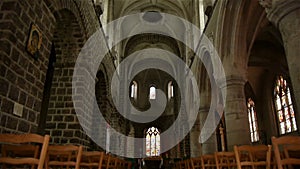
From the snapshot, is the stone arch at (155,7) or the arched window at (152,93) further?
the arched window at (152,93)

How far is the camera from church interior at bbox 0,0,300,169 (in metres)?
3.64

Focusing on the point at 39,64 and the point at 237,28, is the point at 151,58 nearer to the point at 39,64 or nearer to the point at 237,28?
the point at 237,28

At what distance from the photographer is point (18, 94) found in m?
3.56

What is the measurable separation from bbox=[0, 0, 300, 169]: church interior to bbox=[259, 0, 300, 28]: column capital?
15mm

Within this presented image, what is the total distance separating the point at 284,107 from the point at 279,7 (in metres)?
9.68

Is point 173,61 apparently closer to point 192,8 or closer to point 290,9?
point 192,8

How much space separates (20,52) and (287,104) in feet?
38.9

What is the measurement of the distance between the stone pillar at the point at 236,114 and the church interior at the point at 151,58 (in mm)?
27

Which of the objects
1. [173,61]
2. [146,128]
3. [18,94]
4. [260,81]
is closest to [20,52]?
[18,94]

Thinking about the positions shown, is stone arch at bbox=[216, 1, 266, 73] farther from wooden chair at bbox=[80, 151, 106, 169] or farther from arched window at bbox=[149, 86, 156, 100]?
arched window at bbox=[149, 86, 156, 100]

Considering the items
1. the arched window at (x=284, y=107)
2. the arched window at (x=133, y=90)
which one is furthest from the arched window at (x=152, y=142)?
the arched window at (x=284, y=107)

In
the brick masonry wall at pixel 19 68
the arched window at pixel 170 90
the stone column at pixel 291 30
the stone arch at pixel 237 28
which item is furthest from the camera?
the arched window at pixel 170 90

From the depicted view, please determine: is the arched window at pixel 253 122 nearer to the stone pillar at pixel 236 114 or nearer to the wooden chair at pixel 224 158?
the stone pillar at pixel 236 114

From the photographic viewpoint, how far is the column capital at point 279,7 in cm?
368
